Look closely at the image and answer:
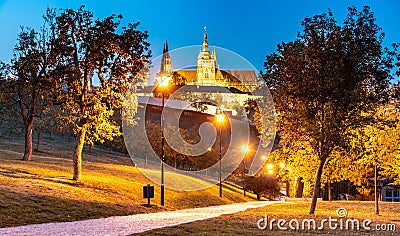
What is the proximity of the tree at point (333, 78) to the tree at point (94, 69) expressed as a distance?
10.5 meters

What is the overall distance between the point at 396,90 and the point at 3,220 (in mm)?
18955

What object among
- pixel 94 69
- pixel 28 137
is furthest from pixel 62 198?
pixel 28 137

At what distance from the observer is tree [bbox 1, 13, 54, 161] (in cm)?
3772

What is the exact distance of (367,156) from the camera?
31.4 m

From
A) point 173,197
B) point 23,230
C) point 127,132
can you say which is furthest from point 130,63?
point 127,132

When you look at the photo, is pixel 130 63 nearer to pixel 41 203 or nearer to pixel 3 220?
pixel 41 203

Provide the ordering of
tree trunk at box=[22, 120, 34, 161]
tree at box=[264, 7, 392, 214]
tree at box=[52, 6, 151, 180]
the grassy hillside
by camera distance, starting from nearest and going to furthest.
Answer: the grassy hillside → tree at box=[264, 7, 392, 214] → tree at box=[52, 6, 151, 180] → tree trunk at box=[22, 120, 34, 161]

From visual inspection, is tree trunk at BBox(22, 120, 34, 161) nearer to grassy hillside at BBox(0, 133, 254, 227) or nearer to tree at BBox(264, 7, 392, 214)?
grassy hillside at BBox(0, 133, 254, 227)

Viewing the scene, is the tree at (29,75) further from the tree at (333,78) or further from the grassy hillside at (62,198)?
the tree at (333,78)

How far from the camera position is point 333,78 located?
26.6 meters

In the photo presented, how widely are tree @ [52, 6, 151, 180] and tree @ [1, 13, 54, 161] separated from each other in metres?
2.14

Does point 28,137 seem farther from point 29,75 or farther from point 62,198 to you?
point 62,198

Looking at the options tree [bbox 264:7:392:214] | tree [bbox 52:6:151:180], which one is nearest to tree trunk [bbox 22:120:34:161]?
tree [bbox 52:6:151:180]

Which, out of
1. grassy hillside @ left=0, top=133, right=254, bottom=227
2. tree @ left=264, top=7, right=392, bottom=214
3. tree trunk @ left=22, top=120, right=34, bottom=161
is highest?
tree @ left=264, top=7, right=392, bottom=214
